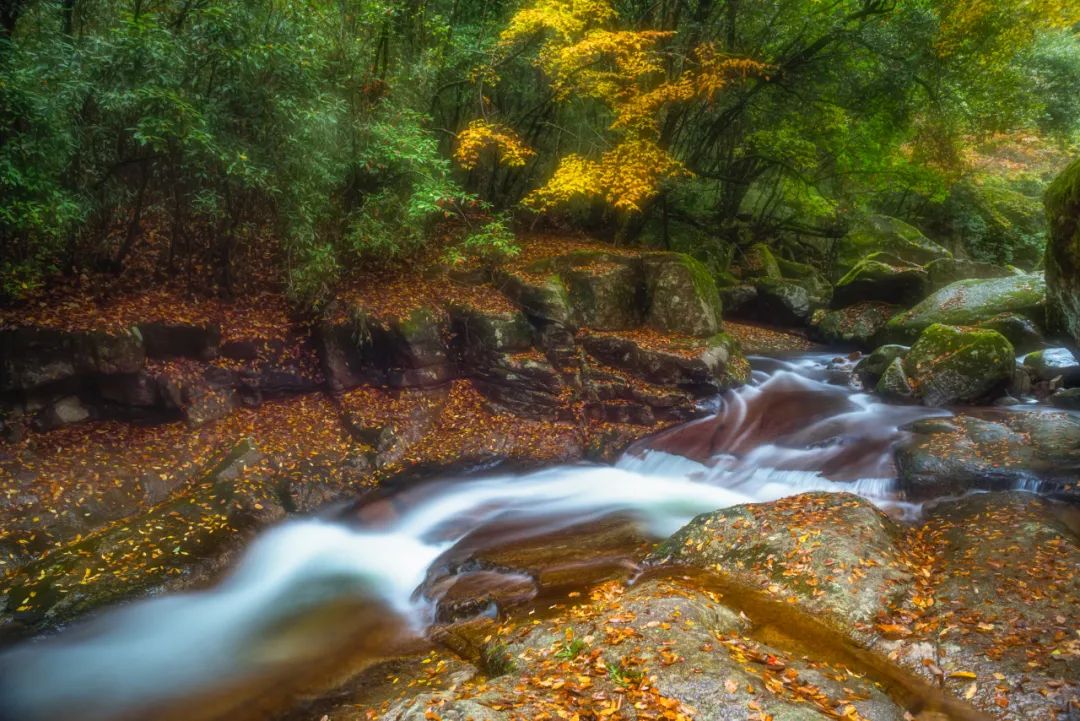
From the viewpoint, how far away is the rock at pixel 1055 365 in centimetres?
1147

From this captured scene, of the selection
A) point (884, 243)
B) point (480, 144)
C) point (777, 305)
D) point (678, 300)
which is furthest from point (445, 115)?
point (884, 243)

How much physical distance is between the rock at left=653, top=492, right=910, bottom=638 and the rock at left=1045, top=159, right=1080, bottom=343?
3970 mm

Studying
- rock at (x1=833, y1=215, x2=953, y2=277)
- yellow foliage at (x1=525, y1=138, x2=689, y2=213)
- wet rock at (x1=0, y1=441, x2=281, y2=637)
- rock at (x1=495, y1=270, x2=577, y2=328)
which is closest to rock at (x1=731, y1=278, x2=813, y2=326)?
rock at (x1=833, y1=215, x2=953, y2=277)

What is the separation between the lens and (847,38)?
12.9 meters

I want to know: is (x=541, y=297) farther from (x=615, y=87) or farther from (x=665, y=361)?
(x=615, y=87)

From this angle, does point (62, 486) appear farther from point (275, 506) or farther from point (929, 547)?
point (929, 547)

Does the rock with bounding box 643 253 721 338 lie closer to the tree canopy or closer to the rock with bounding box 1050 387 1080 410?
the tree canopy

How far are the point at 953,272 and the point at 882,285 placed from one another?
6.10 feet

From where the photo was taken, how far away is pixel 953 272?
56.9 ft

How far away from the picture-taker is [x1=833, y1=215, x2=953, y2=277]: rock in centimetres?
2083

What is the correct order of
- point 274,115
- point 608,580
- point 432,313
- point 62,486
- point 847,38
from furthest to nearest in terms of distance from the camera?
point 847,38 → point 432,313 → point 274,115 → point 62,486 → point 608,580

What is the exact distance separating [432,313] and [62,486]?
5.83 meters

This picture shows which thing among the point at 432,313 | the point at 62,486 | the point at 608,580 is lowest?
the point at 608,580

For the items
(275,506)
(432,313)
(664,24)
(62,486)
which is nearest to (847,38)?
(664,24)
